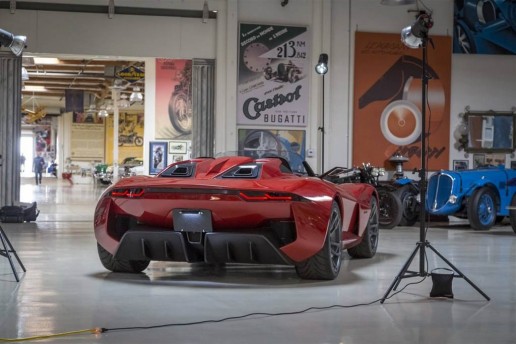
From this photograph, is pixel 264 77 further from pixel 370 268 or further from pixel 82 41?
pixel 370 268

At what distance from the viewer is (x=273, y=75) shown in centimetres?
1466

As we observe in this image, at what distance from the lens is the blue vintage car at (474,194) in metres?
12.7

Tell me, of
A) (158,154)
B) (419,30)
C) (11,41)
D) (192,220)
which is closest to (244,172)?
(192,220)

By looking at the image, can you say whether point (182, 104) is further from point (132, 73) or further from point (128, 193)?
point (128, 193)

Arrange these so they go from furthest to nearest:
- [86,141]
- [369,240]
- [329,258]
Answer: [86,141] → [369,240] → [329,258]

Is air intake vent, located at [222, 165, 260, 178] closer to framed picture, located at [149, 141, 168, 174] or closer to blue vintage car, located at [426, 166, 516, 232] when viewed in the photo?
blue vintage car, located at [426, 166, 516, 232]

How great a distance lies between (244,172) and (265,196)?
501mm

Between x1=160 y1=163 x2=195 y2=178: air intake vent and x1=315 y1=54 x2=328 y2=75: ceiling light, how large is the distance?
7612mm

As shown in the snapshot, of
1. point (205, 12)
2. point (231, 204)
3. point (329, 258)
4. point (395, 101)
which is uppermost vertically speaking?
point (205, 12)

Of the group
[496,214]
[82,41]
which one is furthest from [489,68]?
[82,41]

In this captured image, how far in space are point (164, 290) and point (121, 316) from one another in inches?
41.5

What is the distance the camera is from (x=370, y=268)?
7367 mm

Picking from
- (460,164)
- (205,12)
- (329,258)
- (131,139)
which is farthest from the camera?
(131,139)

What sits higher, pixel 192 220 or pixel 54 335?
pixel 192 220
